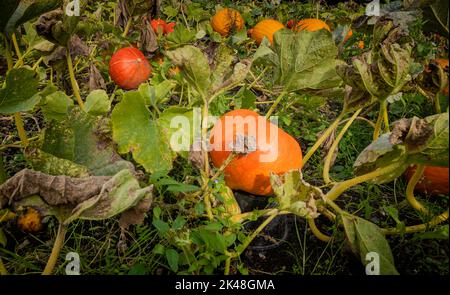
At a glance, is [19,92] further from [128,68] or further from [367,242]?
[367,242]

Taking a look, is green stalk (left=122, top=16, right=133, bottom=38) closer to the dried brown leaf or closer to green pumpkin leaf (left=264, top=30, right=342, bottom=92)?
green pumpkin leaf (left=264, top=30, right=342, bottom=92)

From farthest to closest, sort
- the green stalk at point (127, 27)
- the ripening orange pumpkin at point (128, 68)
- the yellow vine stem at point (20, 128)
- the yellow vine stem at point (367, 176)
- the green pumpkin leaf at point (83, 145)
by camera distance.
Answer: the green stalk at point (127, 27)
the ripening orange pumpkin at point (128, 68)
the yellow vine stem at point (20, 128)
the green pumpkin leaf at point (83, 145)
the yellow vine stem at point (367, 176)

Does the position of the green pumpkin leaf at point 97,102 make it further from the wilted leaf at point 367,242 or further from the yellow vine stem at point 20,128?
the wilted leaf at point 367,242

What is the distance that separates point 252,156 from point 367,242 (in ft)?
1.29

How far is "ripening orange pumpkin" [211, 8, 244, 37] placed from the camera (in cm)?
240

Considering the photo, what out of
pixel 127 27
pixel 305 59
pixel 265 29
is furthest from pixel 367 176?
pixel 265 29

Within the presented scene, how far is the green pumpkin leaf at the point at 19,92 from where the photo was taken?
3.74ft

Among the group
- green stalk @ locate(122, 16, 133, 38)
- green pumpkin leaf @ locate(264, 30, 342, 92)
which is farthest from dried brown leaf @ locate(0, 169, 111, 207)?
→ green stalk @ locate(122, 16, 133, 38)

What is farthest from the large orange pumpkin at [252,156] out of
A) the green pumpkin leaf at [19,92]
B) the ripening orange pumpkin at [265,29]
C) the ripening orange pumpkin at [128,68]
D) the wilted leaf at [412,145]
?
the ripening orange pumpkin at [265,29]

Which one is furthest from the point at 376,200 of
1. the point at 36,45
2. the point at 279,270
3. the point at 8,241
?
the point at 36,45

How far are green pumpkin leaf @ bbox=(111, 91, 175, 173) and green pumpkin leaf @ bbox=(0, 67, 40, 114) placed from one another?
8.6 inches

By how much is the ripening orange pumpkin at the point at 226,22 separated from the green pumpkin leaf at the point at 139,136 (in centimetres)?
125

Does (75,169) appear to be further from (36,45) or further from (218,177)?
(36,45)
